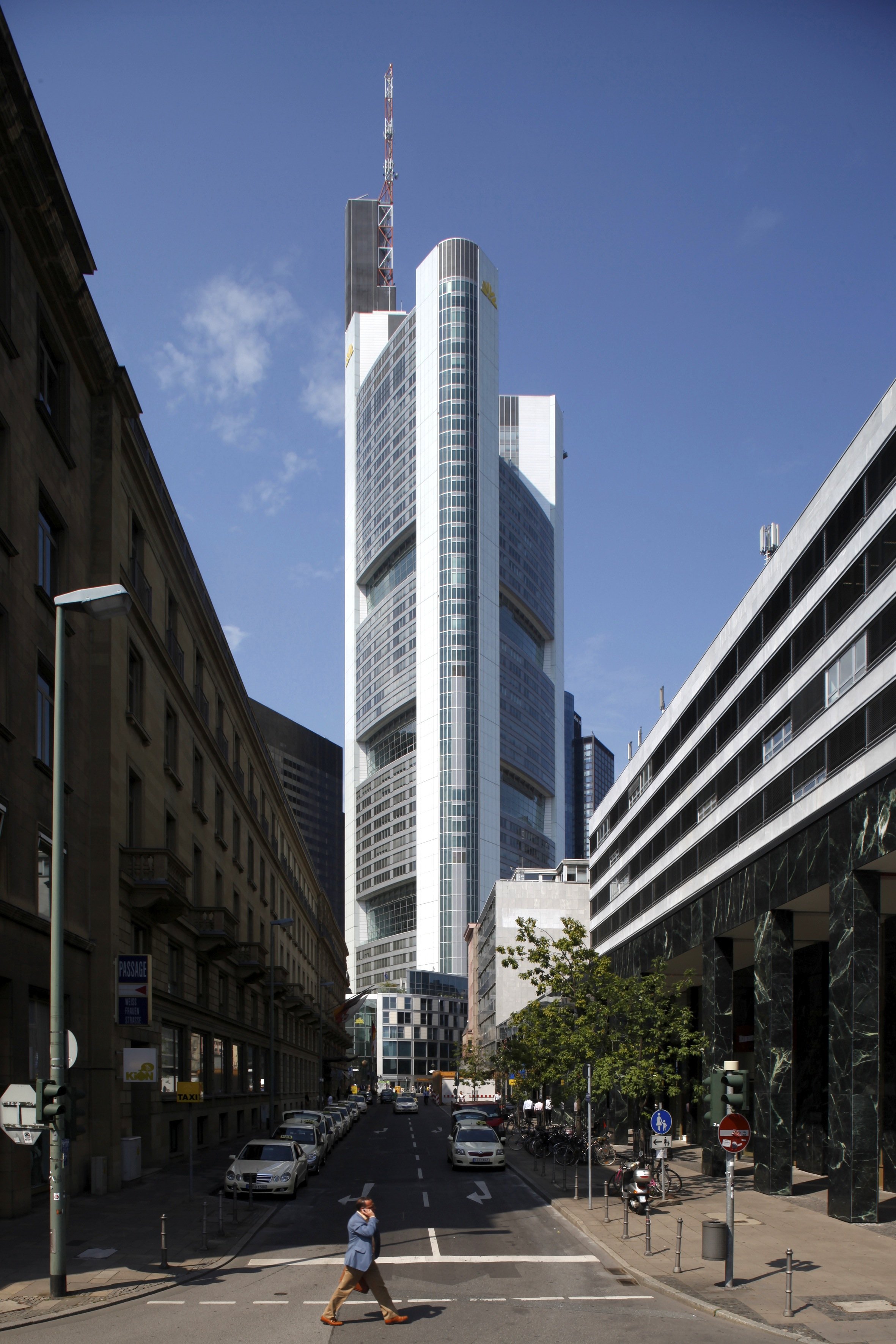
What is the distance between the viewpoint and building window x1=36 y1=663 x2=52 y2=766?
2748 centimetres

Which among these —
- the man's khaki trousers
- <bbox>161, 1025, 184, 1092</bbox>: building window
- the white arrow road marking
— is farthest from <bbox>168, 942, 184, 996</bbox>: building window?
the man's khaki trousers

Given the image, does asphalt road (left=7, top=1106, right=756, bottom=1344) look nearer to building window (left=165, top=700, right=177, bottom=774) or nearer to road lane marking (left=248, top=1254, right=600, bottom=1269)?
road lane marking (left=248, top=1254, right=600, bottom=1269)

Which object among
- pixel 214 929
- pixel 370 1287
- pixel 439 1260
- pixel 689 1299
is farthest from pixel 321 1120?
pixel 370 1287

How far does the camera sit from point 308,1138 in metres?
37.6

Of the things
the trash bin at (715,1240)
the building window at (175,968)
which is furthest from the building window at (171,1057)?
the trash bin at (715,1240)

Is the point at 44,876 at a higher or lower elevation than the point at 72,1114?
higher

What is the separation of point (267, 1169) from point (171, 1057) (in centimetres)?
1197

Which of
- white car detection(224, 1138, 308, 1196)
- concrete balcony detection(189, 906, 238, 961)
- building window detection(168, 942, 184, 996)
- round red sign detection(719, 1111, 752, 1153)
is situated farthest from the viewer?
concrete balcony detection(189, 906, 238, 961)

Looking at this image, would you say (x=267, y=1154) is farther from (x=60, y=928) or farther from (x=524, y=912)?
(x=524, y=912)

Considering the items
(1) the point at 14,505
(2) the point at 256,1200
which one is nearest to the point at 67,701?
(1) the point at 14,505

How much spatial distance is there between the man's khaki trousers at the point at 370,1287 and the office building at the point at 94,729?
10.3 meters

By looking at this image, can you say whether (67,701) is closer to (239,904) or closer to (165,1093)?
(165,1093)

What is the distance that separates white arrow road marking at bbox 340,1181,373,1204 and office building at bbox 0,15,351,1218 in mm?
5871

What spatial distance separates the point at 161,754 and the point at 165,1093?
11.1 meters
